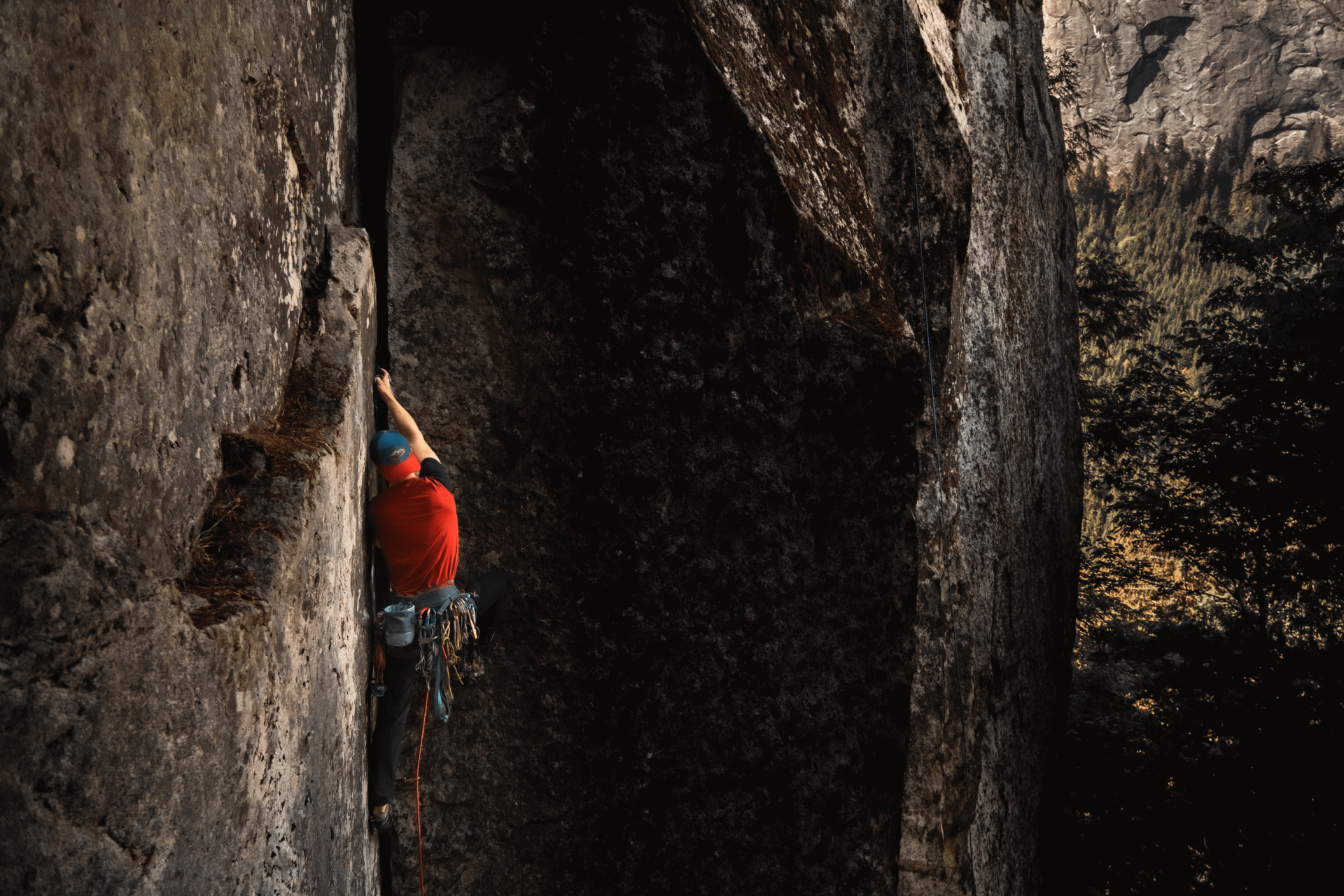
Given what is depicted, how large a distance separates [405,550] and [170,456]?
1582 mm

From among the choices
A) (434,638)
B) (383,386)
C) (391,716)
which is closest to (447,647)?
(434,638)

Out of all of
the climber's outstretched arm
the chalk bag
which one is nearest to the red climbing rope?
the chalk bag

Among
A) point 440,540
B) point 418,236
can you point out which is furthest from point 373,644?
point 418,236

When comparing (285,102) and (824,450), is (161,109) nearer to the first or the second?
(285,102)

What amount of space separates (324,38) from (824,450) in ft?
8.54

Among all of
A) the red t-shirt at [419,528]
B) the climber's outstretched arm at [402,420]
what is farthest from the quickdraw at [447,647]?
the climber's outstretched arm at [402,420]

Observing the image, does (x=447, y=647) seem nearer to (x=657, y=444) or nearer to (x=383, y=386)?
(x=383, y=386)

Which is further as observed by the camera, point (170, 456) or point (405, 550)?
point (405, 550)

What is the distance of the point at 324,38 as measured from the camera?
3299 millimetres

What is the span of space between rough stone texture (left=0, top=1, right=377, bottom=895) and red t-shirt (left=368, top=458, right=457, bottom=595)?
0.37 m

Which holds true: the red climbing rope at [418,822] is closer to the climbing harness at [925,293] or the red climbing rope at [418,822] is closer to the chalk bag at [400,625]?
the chalk bag at [400,625]

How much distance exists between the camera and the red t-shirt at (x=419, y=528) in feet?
11.6

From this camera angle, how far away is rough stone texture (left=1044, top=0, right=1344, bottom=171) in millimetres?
41719

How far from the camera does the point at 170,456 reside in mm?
2115
